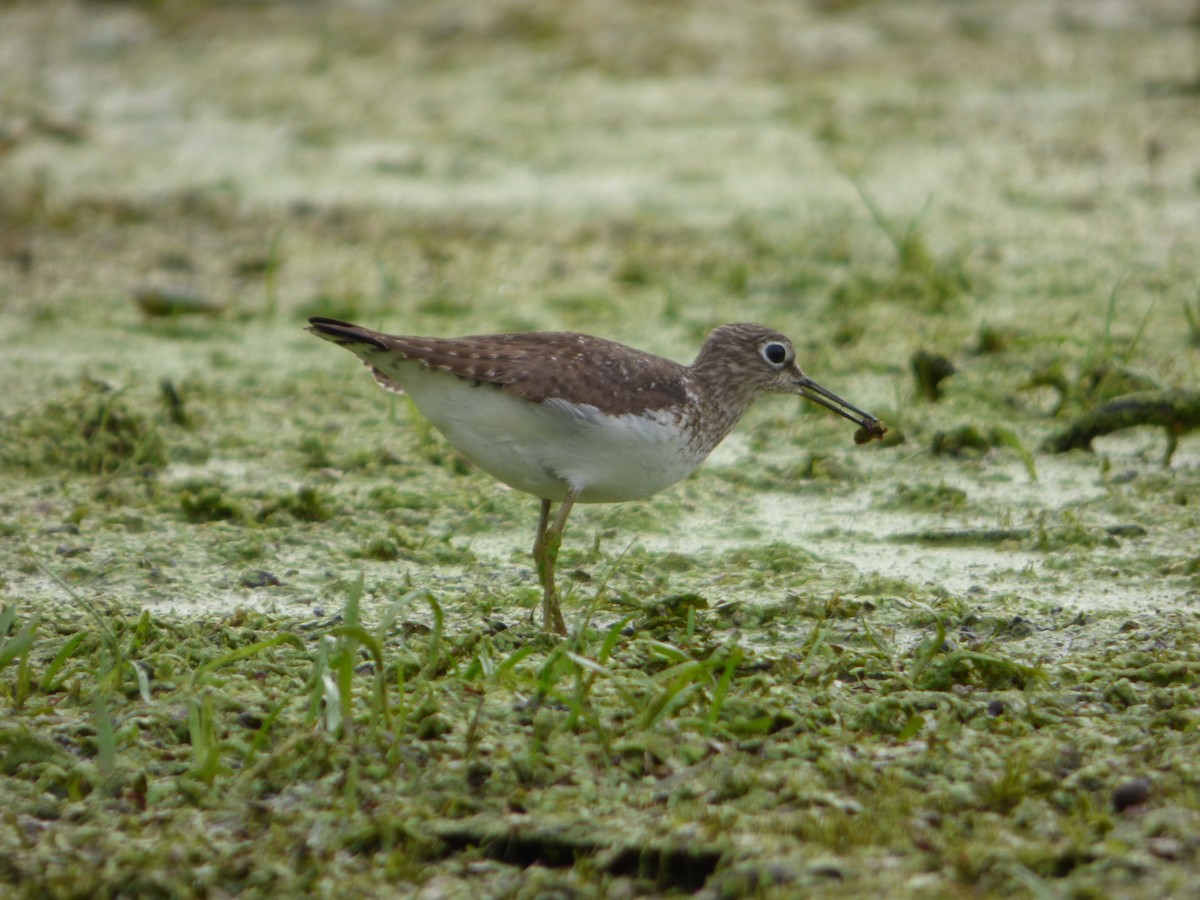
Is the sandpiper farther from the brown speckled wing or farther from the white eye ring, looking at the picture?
the white eye ring

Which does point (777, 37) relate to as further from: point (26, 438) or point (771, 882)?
point (771, 882)

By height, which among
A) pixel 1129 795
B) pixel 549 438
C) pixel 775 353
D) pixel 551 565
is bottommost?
pixel 1129 795

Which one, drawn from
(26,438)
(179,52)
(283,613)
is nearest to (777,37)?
(179,52)

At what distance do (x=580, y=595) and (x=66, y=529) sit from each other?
67.2 inches

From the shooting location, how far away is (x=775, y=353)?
5.00m

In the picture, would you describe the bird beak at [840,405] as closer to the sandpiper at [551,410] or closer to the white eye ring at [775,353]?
the white eye ring at [775,353]

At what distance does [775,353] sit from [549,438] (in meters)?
1.09

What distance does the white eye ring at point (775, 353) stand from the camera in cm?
496

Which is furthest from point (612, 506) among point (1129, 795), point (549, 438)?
point (1129, 795)

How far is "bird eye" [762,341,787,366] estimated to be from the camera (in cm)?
497

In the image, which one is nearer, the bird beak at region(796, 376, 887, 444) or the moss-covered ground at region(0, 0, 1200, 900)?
the moss-covered ground at region(0, 0, 1200, 900)

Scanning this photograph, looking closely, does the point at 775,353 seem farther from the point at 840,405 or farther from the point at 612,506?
the point at 612,506

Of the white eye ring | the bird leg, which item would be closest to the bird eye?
the white eye ring

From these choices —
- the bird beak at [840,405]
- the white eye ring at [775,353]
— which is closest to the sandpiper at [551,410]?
the white eye ring at [775,353]
